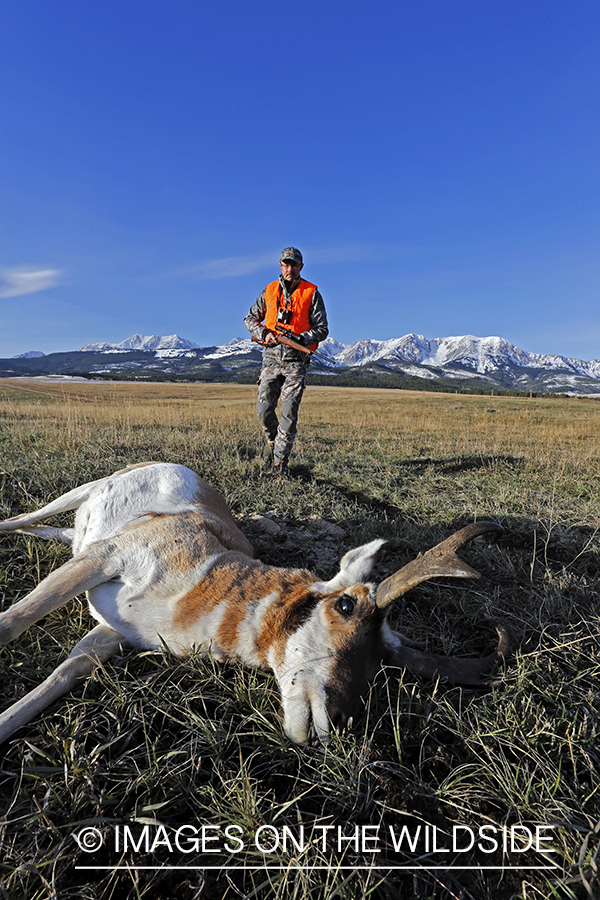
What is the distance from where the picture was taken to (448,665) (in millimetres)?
2547

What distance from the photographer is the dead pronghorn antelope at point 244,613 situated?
209 cm

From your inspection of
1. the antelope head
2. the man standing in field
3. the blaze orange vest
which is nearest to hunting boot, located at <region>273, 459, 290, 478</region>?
the man standing in field

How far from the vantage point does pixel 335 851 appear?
1.71m

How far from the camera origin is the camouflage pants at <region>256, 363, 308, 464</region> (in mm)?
7805

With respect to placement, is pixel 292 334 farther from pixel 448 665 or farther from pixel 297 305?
pixel 448 665

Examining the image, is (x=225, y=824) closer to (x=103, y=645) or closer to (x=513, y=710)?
(x=103, y=645)

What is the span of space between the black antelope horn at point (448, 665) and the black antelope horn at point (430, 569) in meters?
0.49

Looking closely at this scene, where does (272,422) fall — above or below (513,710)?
above

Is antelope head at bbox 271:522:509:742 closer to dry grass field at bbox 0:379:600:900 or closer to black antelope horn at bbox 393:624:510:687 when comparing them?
black antelope horn at bbox 393:624:510:687

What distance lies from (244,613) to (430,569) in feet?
3.74

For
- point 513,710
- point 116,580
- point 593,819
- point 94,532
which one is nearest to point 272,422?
point 94,532

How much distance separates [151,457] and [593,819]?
7531mm

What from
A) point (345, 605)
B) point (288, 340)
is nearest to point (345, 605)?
point (345, 605)

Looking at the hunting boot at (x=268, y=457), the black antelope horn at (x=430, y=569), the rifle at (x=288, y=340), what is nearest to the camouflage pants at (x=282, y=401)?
the hunting boot at (x=268, y=457)
